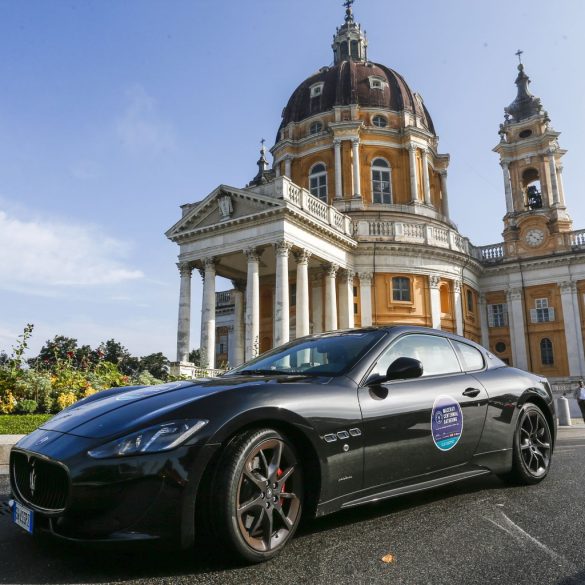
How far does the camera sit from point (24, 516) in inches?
113

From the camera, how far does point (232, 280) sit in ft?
103

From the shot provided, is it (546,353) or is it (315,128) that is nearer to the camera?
(546,353)

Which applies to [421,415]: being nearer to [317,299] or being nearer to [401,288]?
[317,299]

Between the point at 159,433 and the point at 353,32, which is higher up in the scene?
the point at 353,32

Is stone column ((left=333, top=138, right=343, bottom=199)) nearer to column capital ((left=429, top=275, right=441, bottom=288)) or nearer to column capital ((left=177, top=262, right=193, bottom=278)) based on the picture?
column capital ((left=429, top=275, right=441, bottom=288))

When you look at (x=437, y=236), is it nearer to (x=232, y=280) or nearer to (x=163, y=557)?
(x=232, y=280)

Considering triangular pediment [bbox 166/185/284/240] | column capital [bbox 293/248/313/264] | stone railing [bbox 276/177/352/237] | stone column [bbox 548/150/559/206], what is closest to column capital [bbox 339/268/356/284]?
stone railing [bbox 276/177/352/237]

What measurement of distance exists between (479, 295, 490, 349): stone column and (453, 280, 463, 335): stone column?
455 centimetres

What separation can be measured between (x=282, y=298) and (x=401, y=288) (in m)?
9.60

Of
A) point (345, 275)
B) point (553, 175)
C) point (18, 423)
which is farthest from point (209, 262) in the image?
point (553, 175)

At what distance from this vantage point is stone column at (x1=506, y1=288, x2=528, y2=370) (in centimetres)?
3509

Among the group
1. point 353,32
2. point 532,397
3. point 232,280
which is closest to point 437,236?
point 232,280

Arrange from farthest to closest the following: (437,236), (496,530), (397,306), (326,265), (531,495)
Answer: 1. (437,236)
2. (397,306)
3. (326,265)
4. (531,495)
5. (496,530)

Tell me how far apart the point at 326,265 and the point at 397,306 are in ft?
17.5
